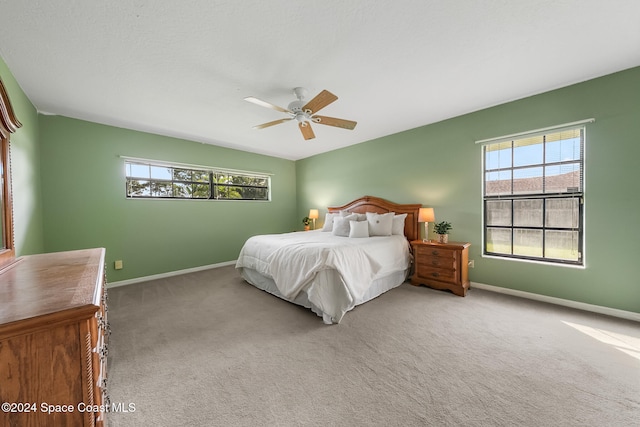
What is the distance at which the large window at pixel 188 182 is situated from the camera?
389 centimetres

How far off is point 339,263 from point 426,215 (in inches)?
72.3

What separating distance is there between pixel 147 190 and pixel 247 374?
364cm

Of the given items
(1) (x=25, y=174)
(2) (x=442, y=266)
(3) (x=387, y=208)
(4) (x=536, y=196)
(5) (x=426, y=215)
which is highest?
(1) (x=25, y=174)

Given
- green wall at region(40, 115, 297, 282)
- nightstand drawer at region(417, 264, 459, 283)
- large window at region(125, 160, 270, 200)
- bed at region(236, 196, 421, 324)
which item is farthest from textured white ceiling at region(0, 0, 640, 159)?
nightstand drawer at region(417, 264, 459, 283)

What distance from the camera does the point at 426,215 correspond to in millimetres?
3590

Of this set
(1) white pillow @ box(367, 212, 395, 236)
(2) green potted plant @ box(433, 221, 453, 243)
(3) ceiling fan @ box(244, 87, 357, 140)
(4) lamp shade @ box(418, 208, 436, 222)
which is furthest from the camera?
(1) white pillow @ box(367, 212, 395, 236)

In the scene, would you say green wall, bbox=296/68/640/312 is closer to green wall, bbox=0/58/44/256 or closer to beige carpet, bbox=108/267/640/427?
beige carpet, bbox=108/267/640/427

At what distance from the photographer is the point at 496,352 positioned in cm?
189

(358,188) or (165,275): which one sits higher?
(358,188)

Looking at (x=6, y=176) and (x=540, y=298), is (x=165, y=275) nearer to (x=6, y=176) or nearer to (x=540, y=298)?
(x=6, y=176)

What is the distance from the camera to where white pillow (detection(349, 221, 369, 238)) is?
3.74 meters

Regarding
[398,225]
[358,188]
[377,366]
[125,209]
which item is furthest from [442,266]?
[125,209]

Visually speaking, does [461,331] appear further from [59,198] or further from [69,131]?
[69,131]

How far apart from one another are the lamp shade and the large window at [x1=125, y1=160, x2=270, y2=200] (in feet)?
11.4
